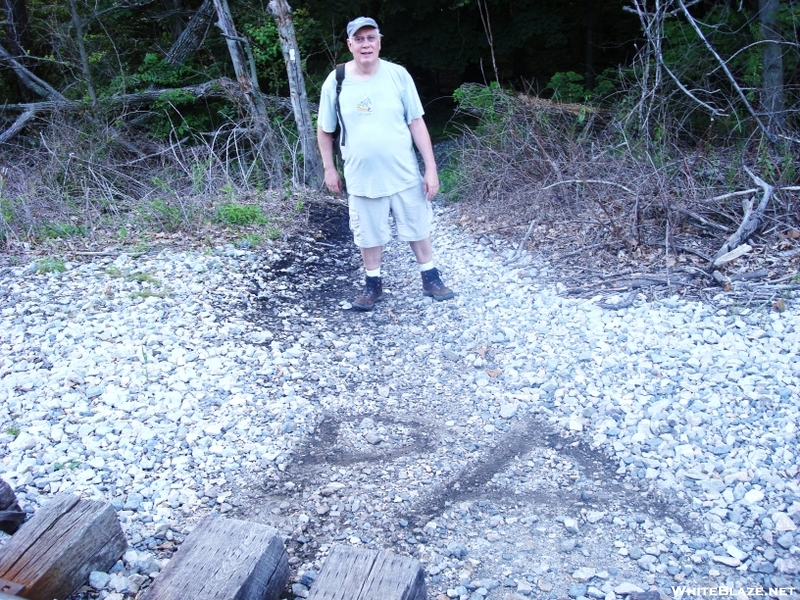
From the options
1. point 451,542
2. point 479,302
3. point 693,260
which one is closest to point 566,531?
point 451,542

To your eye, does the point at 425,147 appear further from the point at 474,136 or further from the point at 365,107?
the point at 474,136

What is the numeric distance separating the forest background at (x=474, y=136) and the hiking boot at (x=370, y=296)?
1464mm

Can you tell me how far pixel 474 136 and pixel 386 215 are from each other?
11.2ft

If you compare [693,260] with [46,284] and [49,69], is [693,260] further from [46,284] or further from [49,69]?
[49,69]

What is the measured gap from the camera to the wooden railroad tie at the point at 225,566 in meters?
1.83

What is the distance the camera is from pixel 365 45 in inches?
151

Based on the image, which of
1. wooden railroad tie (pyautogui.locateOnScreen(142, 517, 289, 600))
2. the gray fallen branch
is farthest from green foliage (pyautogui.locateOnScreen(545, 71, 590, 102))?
wooden railroad tie (pyautogui.locateOnScreen(142, 517, 289, 600))

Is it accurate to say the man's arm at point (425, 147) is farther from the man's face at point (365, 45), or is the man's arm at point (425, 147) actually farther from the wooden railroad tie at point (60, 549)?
the wooden railroad tie at point (60, 549)

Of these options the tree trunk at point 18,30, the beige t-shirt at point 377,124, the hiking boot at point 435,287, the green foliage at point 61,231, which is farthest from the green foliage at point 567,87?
the tree trunk at point 18,30

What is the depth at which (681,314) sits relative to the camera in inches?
159

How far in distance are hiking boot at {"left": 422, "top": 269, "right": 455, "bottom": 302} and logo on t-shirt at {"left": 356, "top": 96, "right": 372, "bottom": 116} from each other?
1.27 meters

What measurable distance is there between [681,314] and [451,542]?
2264mm

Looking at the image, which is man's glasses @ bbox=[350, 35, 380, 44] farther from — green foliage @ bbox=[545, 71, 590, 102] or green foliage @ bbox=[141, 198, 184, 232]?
green foliage @ bbox=[545, 71, 590, 102]

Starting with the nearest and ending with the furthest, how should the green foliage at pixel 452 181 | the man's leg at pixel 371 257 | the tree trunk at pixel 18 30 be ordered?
1. the man's leg at pixel 371 257
2. the green foliage at pixel 452 181
3. the tree trunk at pixel 18 30
